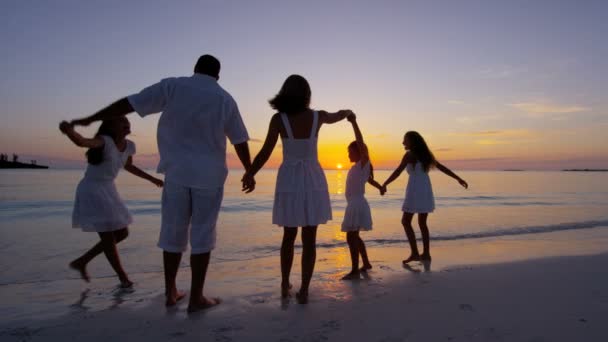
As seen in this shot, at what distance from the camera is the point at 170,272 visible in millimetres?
3734

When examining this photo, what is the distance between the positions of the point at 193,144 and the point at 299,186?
3.73ft

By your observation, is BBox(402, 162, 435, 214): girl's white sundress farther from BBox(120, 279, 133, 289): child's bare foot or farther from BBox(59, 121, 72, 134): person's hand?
BBox(59, 121, 72, 134): person's hand

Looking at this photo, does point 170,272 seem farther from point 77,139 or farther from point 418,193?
point 418,193

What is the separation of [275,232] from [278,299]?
6.02 meters

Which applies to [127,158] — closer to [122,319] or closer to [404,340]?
[122,319]

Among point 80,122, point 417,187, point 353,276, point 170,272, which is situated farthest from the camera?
point 417,187

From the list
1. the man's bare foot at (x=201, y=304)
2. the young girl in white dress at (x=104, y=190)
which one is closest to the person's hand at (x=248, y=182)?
the man's bare foot at (x=201, y=304)

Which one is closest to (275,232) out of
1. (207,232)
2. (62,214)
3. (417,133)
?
(417,133)

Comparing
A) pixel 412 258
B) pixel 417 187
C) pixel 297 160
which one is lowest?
pixel 412 258

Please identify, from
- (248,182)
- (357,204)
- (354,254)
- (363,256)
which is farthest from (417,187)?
(248,182)

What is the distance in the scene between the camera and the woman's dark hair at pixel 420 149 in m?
6.34

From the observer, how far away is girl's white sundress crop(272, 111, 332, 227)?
3.77 meters

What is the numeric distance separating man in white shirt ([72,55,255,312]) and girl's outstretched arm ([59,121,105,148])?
17 centimetres

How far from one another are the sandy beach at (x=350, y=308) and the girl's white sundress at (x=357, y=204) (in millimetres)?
752
